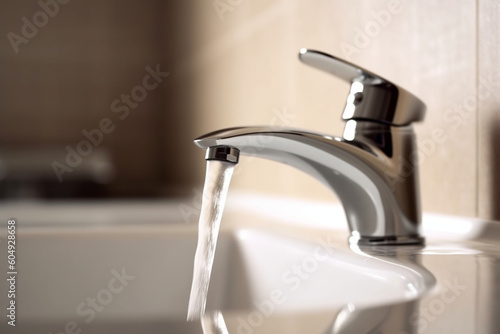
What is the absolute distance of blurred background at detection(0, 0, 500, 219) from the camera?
54 cm

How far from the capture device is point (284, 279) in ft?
1.89

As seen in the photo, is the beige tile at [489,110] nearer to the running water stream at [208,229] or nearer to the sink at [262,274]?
the sink at [262,274]

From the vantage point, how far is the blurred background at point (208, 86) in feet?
1.79

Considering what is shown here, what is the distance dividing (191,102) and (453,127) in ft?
3.51

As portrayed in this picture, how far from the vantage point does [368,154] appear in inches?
19.2

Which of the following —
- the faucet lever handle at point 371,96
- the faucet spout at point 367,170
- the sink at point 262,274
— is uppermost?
the faucet lever handle at point 371,96

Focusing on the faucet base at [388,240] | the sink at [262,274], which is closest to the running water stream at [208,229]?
the sink at [262,274]

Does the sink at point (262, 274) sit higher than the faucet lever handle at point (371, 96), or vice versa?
the faucet lever handle at point (371, 96)

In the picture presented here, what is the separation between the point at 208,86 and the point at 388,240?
3.06 feet

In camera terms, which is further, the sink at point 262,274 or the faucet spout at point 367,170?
the faucet spout at point 367,170

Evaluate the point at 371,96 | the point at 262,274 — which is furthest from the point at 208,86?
the point at 371,96

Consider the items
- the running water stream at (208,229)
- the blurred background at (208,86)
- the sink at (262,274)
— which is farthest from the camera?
the blurred background at (208,86)

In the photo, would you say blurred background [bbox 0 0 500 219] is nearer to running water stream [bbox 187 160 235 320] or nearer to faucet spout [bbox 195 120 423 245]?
faucet spout [bbox 195 120 423 245]

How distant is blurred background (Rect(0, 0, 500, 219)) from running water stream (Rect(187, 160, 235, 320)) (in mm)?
209
